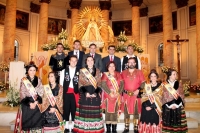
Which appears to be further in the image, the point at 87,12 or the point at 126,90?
the point at 87,12

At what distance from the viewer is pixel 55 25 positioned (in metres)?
21.5

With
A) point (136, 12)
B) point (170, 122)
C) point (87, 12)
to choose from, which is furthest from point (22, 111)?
point (136, 12)

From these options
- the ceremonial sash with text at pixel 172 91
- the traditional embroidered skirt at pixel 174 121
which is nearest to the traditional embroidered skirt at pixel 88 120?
the traditional embroidered skirt at pixel 174 121

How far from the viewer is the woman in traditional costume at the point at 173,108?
4422 mm

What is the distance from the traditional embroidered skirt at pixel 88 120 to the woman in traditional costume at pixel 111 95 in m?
0.33

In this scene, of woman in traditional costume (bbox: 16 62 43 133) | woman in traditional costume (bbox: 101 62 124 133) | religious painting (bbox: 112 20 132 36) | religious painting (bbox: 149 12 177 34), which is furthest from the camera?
religious painting (bbox: 112 20 132 36)

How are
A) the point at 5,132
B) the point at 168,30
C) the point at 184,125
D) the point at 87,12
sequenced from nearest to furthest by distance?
the point at 184,125
the point at 5,132
the point at 87,12
the point at 168,30

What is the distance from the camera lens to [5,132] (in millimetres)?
5328

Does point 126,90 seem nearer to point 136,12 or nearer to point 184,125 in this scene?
point 184,125

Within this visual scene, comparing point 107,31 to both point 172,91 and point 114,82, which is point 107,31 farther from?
point 172,91

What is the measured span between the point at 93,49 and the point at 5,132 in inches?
129

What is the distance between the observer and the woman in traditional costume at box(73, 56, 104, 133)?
4398 millimetres

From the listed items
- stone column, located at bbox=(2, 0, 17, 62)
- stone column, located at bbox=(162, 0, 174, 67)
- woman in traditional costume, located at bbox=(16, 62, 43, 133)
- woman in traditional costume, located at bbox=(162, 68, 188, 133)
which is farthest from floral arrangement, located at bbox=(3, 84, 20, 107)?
stone column, located at bbox=(162, 0, 174, 67)

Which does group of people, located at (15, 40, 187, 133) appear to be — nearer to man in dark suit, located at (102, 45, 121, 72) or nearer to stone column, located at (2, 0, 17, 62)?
man in dark suit, located at (102, 45, 121, 72)
